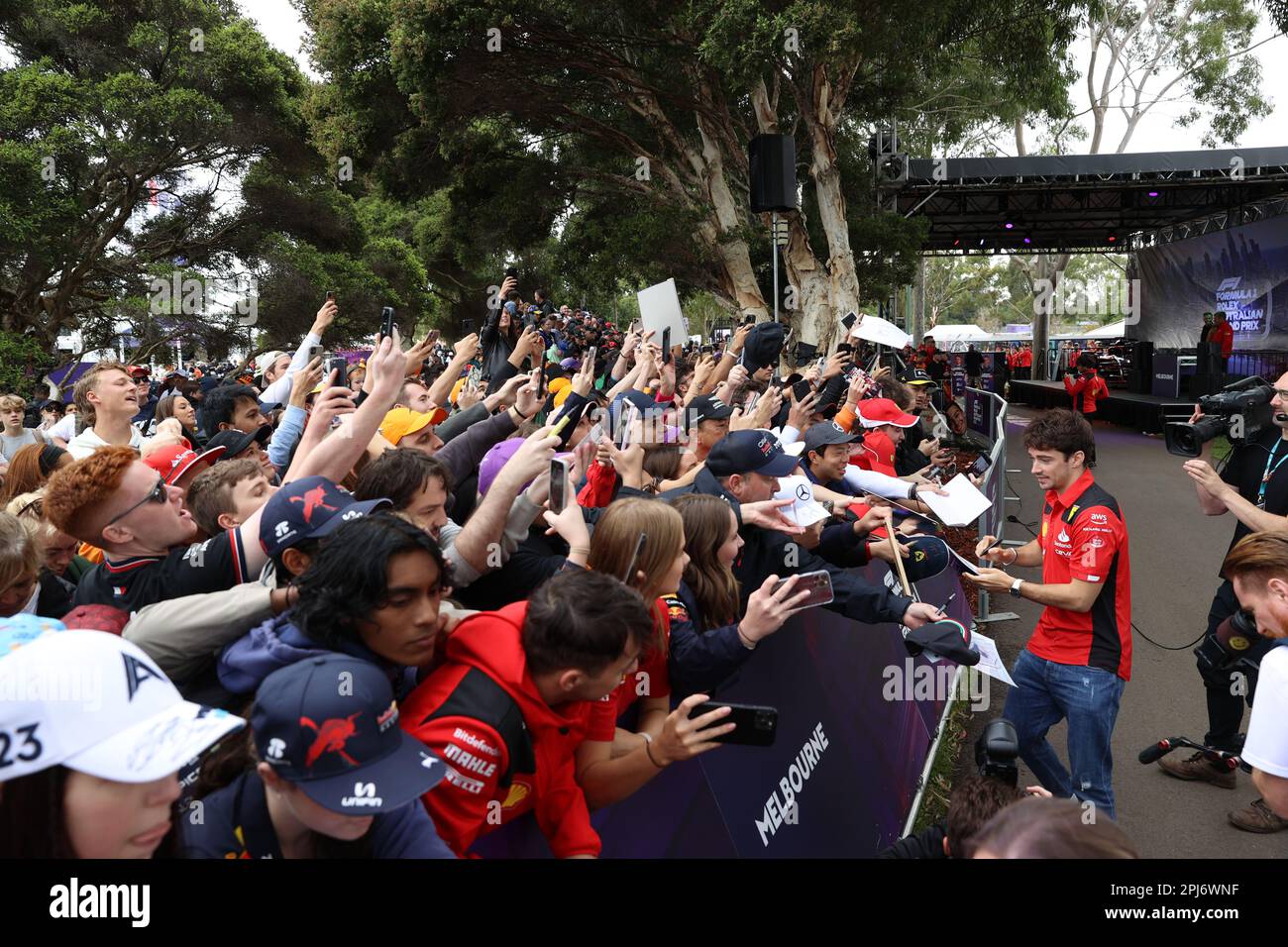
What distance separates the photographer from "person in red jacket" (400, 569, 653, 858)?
1.88m

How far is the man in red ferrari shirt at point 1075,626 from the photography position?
3.92 m

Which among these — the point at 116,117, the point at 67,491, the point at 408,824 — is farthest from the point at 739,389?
the point at 116,117

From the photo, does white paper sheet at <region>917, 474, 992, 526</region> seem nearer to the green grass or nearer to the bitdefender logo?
the green grass

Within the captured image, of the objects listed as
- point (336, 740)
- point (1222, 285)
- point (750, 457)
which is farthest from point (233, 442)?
point (1222, 285)

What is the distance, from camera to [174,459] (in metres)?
4.08

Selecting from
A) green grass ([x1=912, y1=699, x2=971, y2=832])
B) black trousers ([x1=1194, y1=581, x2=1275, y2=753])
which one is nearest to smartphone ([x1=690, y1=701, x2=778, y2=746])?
green grass ([x1=912, y1=699, x2=971, y2=832])

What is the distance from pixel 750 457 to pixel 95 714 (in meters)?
2.75

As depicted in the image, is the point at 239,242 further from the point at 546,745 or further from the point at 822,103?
the point at 546,745

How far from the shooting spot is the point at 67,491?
2.62 metres

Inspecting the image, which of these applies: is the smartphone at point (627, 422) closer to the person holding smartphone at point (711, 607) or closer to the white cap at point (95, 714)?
the person holding smartphone at point (711, 607)

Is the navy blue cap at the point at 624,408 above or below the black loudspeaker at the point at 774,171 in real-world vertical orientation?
below

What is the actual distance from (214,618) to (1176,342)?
3273 cm

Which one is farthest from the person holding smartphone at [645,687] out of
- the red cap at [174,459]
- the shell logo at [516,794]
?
the red cap at [174,459]

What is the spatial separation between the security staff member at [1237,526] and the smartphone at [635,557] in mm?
3208
